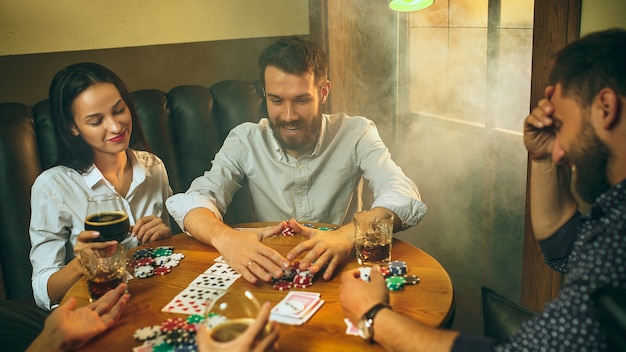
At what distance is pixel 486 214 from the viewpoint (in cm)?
298

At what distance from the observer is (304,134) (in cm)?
236

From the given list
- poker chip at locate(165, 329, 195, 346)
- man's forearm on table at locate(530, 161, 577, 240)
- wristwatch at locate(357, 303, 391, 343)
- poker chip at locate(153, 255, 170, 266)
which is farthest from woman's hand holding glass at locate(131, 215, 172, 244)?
man's forearm on table at locate(530, 161, 577, 240)

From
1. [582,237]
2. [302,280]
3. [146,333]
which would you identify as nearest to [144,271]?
[146,333]

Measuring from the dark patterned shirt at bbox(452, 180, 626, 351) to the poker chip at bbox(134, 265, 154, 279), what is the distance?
91 cm

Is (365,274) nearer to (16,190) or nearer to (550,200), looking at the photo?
(550,200)

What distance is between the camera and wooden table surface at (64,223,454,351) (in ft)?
4.18

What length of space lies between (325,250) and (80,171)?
1.05 metres

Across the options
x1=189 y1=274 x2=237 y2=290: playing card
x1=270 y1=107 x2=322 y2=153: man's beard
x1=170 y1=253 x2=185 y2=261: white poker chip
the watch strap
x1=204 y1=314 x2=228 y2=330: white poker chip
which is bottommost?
x1=189 y1=274 x2=237 y2=290: playing card

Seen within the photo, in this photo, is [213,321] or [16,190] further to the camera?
[16,190]

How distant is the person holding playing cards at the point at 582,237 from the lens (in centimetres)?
110

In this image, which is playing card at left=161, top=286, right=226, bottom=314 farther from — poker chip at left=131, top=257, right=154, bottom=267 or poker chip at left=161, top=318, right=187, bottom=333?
poker chip at left=131, top=257, right=154, bottom=267

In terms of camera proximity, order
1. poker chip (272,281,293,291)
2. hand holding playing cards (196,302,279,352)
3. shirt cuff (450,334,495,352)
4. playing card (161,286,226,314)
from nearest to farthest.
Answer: hand holding playing cards (196,302,279,352)
shirt cuff (450,334,495,352)
playing card (161,286,226,314)
poker chip (272,281,293,291)

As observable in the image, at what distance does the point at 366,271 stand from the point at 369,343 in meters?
0.27

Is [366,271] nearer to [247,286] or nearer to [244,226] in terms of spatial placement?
[247,286]
